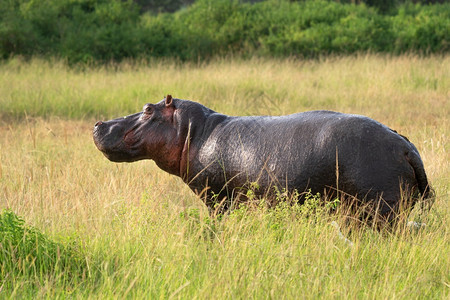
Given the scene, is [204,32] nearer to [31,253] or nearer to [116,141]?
[116,141]

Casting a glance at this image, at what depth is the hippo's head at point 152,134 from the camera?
4.30 meters

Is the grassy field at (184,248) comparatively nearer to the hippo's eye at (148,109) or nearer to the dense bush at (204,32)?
the hippo's eye at (148,109)

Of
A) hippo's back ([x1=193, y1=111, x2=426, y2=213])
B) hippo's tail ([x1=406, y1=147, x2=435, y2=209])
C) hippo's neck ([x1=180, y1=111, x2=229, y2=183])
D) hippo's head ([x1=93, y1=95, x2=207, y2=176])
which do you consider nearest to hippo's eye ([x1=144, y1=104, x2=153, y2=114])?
hippo's head ([x1=93, y1=95, x2=207, y2=176])

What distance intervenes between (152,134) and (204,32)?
13.8 meters

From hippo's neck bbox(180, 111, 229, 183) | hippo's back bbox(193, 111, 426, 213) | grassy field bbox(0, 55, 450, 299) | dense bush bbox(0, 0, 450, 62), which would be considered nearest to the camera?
grassy field bbox(0, 55, 450, 299)

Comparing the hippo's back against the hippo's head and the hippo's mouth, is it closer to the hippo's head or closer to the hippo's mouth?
the hippo's head

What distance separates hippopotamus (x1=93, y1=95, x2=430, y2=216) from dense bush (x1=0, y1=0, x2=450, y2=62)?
10.8 m

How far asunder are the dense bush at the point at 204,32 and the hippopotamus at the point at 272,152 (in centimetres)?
1083

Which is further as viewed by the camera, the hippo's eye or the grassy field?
the hippo's eye

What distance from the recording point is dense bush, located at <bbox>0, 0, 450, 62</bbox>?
1554 cm

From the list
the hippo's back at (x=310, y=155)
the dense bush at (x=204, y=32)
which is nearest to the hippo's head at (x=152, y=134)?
the hippo's back at (x=310, y=155)

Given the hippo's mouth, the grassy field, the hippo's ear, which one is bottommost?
the grassy field

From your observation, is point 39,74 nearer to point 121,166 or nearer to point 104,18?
point 104,18

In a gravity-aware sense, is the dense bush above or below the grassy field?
below
